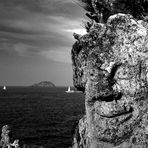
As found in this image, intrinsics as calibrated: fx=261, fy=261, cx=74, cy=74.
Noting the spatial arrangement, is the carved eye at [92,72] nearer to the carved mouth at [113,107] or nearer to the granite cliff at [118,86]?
the granite cliff at [118,86]

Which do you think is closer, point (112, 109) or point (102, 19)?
point (112, 109)

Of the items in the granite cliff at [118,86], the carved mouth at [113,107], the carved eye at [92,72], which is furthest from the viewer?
the carved eye at [92,72]

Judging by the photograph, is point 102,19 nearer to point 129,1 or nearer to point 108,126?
point 129,1

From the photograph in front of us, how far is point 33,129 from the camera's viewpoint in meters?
57.2

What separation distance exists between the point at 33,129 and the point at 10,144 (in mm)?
33461

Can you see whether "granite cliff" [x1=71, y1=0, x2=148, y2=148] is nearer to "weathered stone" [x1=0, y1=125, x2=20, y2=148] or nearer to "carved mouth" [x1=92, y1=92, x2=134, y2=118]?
"carved mouth" [x1=92, y1=92, x2=134, y2=118]

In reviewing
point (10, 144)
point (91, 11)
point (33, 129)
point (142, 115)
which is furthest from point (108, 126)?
point (33, 129)

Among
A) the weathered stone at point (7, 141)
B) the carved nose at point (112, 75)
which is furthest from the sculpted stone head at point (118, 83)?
the weathered stone at point (7, 141)

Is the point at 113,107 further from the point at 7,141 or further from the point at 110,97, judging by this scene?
the point at 7,141

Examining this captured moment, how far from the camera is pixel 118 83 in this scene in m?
13.0

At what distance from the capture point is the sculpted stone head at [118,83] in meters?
12.8

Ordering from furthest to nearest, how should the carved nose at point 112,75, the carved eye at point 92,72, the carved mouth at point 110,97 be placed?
the carved eye at point 92,72 < the carved nose at point 112,75 < the carved mouth at point 110,97

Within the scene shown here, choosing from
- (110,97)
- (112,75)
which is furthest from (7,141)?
(112,75)

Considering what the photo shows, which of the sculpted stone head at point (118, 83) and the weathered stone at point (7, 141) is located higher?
the sculpted stone head at point (118, 83)
